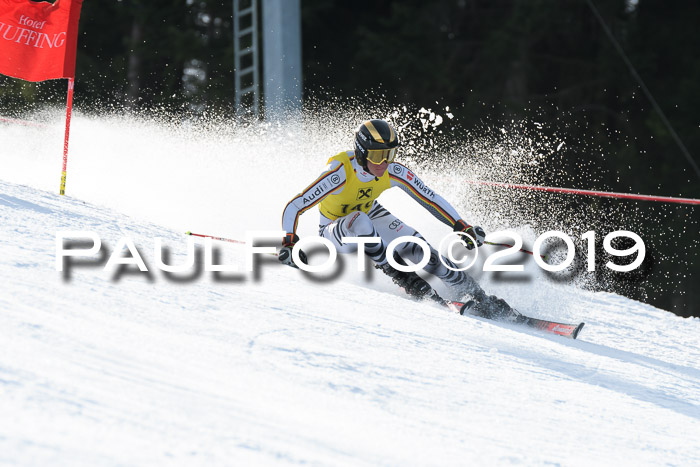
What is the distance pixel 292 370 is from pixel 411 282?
1836 millimetres

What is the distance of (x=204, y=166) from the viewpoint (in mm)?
8656

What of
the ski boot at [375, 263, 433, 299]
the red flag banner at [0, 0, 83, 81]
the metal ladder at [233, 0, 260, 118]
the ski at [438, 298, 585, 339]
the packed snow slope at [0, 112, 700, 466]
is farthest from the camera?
the metal ladder at [233, 0, 260, 118]

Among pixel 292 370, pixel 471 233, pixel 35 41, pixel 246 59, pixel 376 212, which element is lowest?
pixel 292 370

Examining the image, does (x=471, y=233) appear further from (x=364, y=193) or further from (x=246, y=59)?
(x=246, y=59)

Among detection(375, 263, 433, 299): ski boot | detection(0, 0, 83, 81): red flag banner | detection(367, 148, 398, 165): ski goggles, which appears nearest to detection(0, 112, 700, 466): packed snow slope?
detection(375, 263, 433, 299): ski boot

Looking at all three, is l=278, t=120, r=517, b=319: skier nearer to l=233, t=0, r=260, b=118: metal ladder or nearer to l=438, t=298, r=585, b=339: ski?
l=438, t=298, r=585, b=339: ski

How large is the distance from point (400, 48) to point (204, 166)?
8783 mm

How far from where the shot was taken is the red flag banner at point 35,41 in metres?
5.89

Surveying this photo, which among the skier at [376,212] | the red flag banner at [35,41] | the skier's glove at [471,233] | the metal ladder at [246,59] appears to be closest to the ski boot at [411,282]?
the skier at [376,212]

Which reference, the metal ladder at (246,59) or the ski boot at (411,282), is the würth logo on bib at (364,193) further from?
the metal ladder at (246,59)

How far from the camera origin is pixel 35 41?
596 cm

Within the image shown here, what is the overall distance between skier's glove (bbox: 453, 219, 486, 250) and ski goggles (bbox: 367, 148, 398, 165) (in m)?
0.63

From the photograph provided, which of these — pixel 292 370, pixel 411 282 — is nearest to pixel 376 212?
pixel 411 282

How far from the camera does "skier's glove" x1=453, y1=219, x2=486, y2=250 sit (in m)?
4.55
